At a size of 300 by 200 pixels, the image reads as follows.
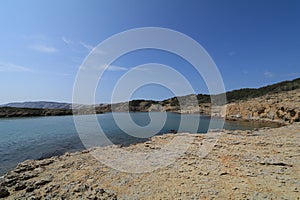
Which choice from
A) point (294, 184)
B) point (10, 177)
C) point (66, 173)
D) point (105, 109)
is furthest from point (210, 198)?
point (105, 109)

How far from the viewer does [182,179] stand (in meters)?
8.92

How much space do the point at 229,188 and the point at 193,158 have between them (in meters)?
4.45

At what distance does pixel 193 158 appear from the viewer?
12047 millimetres

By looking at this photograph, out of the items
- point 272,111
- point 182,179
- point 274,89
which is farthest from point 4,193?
point 274,89

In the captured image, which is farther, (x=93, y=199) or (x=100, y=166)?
(x=100, y=166)

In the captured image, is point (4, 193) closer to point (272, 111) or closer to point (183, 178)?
point (183, 178)

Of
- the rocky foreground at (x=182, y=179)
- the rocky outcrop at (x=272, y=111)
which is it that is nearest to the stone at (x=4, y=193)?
the rocky foreground at (x=182, y=179)

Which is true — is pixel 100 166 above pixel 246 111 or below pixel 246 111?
below

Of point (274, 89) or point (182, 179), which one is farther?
point (274, 89)

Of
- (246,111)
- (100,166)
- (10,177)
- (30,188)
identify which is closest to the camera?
(30,188)

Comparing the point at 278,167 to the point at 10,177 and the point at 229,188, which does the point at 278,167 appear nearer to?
the point at 229,188

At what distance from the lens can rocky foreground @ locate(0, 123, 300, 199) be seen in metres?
7.53

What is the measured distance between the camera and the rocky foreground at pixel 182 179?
296 inches

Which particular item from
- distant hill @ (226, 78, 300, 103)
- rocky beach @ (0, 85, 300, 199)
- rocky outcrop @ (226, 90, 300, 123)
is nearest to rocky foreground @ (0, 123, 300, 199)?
rocky beach @ (0, 85, 300, 199)
